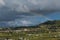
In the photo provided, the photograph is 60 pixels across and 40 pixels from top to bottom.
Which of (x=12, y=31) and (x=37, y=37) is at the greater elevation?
(x=12, y=31)

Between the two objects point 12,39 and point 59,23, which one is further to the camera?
point 59,23

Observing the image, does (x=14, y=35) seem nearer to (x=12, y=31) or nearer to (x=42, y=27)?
(x=12, y=31)

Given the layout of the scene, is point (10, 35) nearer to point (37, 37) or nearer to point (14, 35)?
point (14, 35)

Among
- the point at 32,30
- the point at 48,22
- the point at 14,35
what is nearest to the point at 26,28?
the point at 32,30

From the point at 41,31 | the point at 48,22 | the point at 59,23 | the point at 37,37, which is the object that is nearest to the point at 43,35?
the point at 41,31

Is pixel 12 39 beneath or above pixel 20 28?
beneath

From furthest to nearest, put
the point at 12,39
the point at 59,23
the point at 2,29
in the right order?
the point at 59,23 < the point at 2,29 < the point at 12,39

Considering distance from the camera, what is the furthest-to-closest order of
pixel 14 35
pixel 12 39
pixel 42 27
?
pixel 42 27, pixel 14 35, pixel 12 39

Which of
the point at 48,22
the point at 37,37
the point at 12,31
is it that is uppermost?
the point at 48,22

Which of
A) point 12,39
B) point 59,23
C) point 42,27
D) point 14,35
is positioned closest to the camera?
point 12,39
